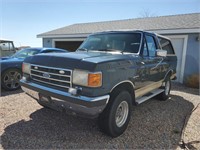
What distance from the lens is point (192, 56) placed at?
29.9ft

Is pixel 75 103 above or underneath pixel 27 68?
underneath

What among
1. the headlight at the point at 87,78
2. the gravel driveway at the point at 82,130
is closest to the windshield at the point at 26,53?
the gravel driveway at the point at 82,130

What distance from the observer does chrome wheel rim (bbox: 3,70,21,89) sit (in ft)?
20.5

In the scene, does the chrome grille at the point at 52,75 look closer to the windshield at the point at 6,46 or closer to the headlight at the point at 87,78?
the headlight at the point at 87,78

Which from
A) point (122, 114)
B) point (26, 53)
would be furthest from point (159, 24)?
point (122, 114)

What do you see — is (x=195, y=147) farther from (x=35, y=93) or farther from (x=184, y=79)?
(x=184, y=79)

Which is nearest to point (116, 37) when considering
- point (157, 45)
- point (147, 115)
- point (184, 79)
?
point (157, 45)

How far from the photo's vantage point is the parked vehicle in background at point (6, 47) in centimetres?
1139

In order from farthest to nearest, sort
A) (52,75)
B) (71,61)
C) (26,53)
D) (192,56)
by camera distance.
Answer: (192,56)
(26,53)
(52,75)
(71,61)

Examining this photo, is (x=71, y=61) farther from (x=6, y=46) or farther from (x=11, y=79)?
(x=6, y=46)

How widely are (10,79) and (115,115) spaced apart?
4.78 meters

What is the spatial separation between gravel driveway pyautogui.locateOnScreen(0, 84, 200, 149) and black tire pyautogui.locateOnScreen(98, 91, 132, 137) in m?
0.19

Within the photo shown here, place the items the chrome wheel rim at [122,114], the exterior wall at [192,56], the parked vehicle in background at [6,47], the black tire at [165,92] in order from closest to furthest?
1. the chrome wheel rim at [122,114]
2. the black tire at [165,92]
3. the exterior wall at [192,56]
4. the parked vehicle in background at [6,47]

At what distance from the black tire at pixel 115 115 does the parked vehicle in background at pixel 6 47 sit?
1045cm
